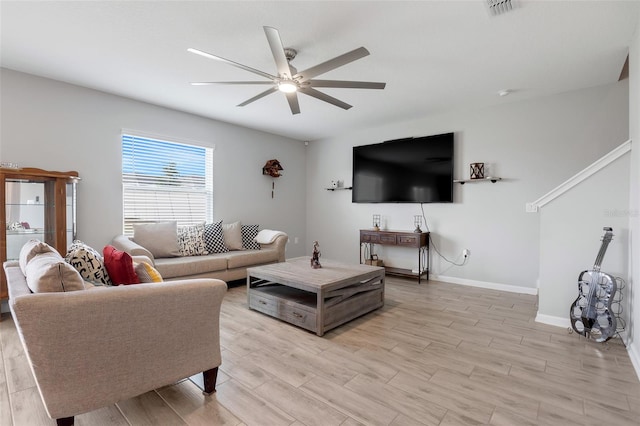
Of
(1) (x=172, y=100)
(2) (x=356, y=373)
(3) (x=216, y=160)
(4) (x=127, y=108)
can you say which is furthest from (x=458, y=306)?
(4) (x=127, y=108)

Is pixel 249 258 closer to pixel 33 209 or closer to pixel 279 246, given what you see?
pixel 279 246

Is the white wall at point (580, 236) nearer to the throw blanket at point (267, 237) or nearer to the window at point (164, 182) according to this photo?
the throw blanket at point (267, 237)

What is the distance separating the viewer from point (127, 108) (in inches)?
155

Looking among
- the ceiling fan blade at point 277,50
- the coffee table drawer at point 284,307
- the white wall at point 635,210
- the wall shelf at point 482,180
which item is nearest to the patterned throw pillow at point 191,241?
the coffee table drawer at point 284,307

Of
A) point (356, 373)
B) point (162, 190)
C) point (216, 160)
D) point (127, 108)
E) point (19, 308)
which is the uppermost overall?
point (127, 108)

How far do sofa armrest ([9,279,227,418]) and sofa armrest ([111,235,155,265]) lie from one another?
5.97ft

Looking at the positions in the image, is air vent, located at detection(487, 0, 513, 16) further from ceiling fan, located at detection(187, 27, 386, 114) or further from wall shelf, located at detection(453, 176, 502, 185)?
wall shelf, located at detection(453, 176, 502, 185)

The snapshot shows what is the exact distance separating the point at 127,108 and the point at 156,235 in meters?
1.71

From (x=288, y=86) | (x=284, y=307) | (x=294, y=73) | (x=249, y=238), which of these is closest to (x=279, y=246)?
(x=249, y=238)

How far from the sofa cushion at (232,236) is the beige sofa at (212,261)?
4.5 inches

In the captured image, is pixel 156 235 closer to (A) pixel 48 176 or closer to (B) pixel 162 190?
(B) pixel 162 190

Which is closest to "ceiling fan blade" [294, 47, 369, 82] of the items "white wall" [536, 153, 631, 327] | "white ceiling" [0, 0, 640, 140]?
"white ceiling" [0, 0, 640, 140]

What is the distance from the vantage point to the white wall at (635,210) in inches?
84.7

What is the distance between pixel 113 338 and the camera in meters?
1.43
